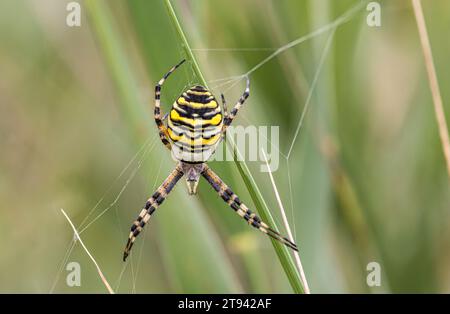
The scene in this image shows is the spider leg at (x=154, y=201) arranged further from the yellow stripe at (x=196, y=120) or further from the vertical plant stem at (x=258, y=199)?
the vertical plant stem at (x=258, y=199)

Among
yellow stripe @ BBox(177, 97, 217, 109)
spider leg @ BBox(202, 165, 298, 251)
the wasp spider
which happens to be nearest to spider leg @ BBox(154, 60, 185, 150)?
the wasp spider

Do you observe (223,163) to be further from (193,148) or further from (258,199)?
(258,199)

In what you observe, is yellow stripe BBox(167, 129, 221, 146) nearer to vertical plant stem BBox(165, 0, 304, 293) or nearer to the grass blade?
the grass blade

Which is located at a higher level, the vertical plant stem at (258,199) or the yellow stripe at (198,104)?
the yellow stripe at (198,104)

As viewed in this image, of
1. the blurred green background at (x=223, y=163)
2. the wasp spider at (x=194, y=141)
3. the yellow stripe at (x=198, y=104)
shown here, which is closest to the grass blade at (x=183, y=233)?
the blurred green background at (x=223, y=163)

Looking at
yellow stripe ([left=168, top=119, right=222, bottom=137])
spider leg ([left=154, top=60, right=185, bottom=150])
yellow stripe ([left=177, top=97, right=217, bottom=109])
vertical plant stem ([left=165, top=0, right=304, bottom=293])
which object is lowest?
vertical plant stem ([left=165, top=0, right=304, bottom=293])
